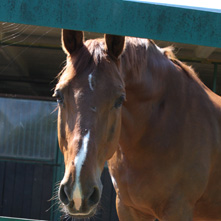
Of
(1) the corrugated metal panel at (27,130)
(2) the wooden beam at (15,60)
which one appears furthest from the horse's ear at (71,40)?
(2) the wooden beam at (15,60)

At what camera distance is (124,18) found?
1323 mm

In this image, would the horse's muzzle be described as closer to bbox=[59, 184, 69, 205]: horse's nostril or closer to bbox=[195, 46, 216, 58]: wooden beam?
bbox=[59, 184, 69, 205]: horse's nostril

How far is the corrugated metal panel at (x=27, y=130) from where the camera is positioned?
19.0ft

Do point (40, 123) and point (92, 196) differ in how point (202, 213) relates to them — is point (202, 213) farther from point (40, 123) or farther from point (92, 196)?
point (40, 123)

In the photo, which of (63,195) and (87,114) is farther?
(87,114)

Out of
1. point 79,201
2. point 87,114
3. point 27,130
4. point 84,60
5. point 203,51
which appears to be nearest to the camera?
point 79,201

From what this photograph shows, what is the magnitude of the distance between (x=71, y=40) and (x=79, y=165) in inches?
32.2

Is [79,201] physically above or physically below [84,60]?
below

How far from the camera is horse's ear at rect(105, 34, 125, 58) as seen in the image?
78.9 inches

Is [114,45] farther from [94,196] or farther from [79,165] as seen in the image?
[94,196]

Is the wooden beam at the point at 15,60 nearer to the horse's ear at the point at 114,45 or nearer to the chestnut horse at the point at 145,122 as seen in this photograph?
the chestnut horse at the point at 145,122

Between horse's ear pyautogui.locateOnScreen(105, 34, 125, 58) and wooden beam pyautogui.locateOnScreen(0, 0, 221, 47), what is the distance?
674 mm

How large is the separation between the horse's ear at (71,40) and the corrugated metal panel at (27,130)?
383cm

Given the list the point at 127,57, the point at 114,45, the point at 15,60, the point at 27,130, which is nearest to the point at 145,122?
the point at 127,57
